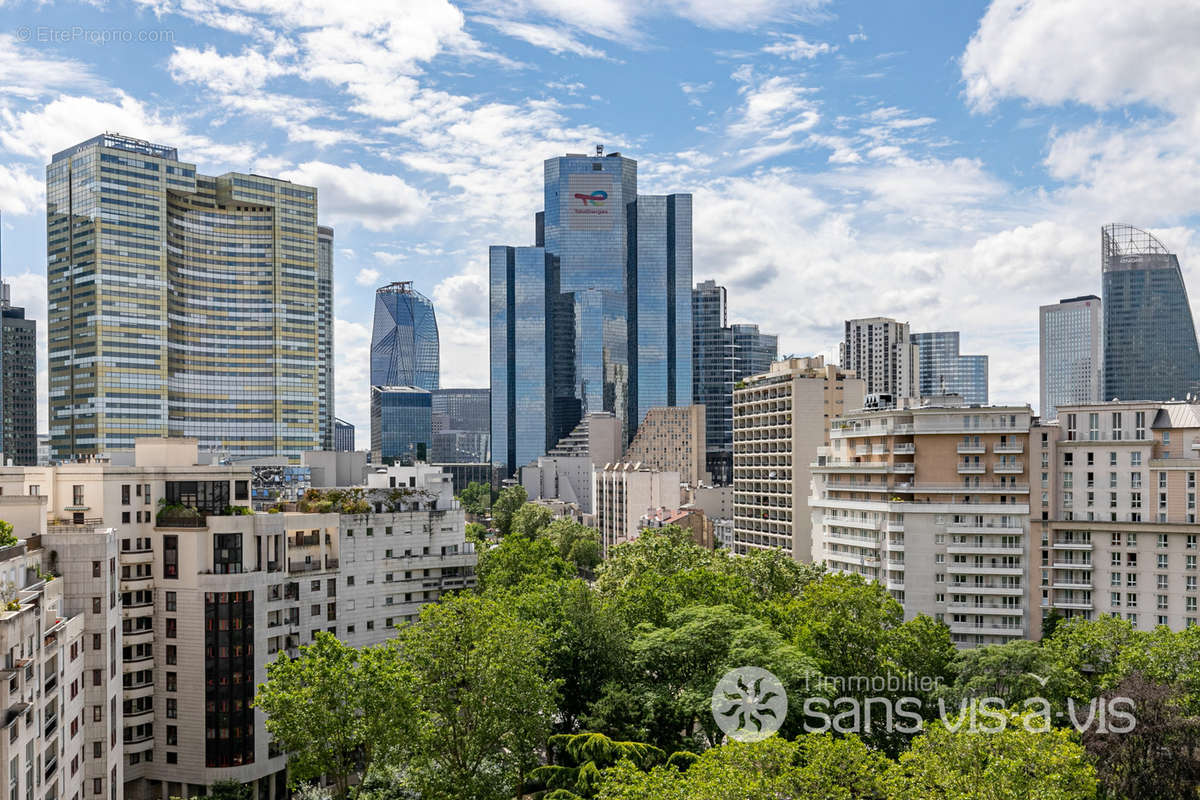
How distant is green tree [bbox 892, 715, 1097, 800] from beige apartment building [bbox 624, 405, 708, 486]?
15598 centimetres

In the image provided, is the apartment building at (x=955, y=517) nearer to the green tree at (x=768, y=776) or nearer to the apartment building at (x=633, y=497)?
the green tree at (x=768, y=776)

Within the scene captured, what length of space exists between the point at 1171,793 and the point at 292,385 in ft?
481

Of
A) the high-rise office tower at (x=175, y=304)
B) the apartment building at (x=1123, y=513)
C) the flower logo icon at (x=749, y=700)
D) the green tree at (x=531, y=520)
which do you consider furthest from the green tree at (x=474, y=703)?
the high-rise office tower at (x=175, y=304)

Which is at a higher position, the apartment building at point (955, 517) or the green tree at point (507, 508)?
the apartment building at point (955, 517)

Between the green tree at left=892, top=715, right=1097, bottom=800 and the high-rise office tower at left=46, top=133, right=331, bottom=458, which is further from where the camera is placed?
the high-rise office tower at left=46, top=133, right=331, bottom=458

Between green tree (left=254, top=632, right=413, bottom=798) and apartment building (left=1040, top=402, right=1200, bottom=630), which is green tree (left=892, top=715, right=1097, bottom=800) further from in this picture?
apartment building (left=1040, top=402, right=1200, bottom=630)

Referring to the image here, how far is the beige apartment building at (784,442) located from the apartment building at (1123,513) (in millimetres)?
36738

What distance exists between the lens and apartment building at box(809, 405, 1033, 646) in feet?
249

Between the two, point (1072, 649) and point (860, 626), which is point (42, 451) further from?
point (1072, 649)

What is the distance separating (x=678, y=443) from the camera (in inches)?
7707

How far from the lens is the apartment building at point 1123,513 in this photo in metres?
70.8

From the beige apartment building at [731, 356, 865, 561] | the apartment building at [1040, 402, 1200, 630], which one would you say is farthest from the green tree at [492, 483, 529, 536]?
the apartment building at [1040, 402, 1200, 630]

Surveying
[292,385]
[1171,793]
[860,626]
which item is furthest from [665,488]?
[1171,793]

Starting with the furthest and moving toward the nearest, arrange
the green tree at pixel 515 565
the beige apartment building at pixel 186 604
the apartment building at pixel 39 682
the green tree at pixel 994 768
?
the green tree at pixel 515 565, the beige apartment building at pixel 186 604, the green tree at pixel 994 768, the apartment building at pixel 39 682
